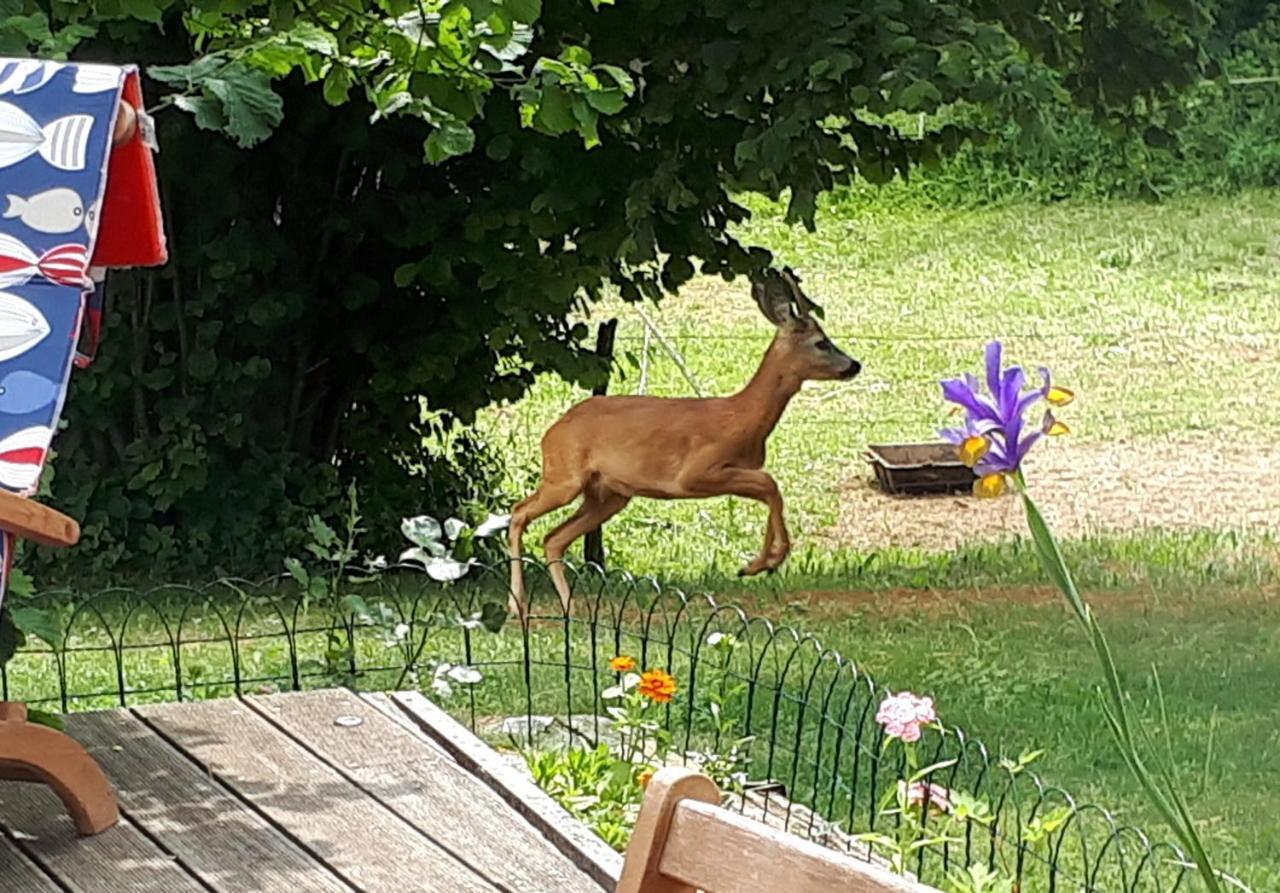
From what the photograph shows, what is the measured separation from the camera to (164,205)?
687 cm

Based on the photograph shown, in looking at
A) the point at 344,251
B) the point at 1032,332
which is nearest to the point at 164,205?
the point at 344,251

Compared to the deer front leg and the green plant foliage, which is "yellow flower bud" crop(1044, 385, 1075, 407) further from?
the green plant foliage

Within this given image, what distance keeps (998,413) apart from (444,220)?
18.3ft

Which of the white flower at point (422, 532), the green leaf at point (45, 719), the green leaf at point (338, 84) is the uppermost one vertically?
the green leaf at point (338, 84)

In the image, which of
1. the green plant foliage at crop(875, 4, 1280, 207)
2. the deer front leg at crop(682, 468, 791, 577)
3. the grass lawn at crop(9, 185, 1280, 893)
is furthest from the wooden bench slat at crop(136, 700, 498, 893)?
the green plant foliage at crop(875, 4, 1280, 207)

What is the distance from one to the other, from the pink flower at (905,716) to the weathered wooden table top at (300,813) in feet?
1.46

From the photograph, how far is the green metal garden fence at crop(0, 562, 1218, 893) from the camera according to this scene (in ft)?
12.3

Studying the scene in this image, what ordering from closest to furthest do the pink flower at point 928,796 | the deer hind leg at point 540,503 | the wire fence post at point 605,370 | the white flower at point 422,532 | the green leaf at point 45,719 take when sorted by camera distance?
1. the pink flower at point 928,796
2. the green leaf at point 45,719
3. the white flower at point 422,532
4. the deer hind leg at point 540,503
5. the wire fence post at point 605,370

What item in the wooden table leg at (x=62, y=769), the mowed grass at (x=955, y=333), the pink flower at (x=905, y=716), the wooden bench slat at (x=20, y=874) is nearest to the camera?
the wooden bench slat at (x=20, y=874)

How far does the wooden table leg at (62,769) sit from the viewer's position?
2.86 metres

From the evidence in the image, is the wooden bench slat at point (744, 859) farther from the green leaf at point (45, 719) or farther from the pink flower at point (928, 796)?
the green leaf at point (45, 719)

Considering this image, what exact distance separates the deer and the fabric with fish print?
2733mm

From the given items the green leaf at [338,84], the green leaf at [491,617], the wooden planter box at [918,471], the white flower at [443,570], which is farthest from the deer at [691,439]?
the wooden planter box at [918,471]

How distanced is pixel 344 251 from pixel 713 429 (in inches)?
71.5
